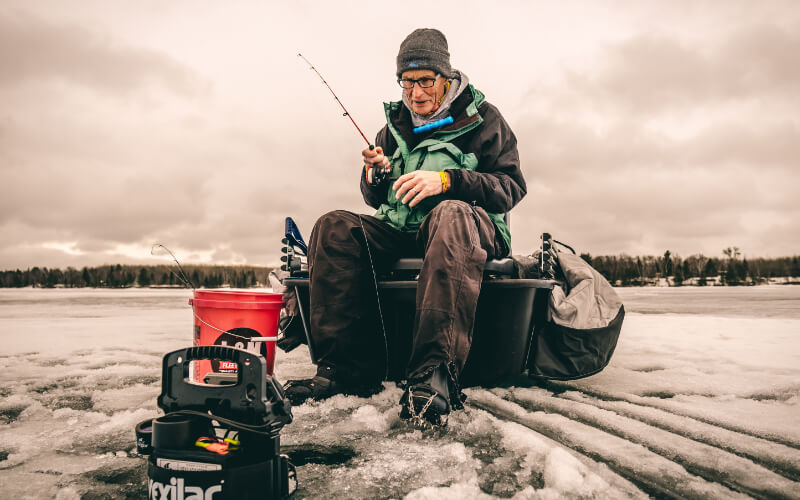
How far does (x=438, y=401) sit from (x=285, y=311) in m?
1.40

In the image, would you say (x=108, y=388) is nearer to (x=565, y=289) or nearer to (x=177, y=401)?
(x=177, y=401)

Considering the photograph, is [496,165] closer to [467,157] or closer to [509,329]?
[467,157]

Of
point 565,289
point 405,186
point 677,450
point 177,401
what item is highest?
point 405,186

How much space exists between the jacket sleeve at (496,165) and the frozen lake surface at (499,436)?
0.90m

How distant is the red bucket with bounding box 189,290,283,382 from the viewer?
2.26 meters

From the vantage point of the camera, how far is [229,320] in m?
2.28

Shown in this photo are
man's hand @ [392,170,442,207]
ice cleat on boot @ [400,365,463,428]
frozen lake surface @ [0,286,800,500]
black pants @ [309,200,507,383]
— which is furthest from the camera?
man's hand @ [392,170,442,207]

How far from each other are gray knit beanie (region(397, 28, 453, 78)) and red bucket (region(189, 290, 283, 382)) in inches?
51.4

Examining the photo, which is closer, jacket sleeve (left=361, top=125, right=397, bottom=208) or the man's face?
the man's face

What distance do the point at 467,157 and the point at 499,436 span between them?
4.23 feet

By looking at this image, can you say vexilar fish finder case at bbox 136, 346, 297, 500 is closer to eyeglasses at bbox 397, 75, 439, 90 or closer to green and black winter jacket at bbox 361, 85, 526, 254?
green and black winter jacket at bbox 361, 85, 526, 254

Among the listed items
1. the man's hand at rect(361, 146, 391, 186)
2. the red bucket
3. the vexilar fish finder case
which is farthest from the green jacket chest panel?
the vexilar fish finder case

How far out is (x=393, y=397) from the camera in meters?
2.24

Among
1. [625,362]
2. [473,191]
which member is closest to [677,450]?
[473,191]
